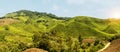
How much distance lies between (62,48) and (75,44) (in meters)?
6.64

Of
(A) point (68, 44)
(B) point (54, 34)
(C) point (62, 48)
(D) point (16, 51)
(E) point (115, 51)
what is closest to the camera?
(E) point (115, 51)

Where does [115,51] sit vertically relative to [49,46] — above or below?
above

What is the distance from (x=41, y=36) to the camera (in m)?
151

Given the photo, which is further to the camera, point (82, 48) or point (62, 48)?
point (82, 48)

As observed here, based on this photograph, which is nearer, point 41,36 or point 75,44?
point 75,44

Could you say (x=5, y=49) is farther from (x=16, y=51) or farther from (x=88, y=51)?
(x=88, y=51)

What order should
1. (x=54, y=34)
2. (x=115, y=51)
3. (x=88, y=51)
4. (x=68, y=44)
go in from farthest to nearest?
(x=54, y=34)
(x=68, y=44)
(x=88, y=51)
(x=115, y=51)

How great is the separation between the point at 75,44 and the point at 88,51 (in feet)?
38.9

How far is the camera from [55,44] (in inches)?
5079

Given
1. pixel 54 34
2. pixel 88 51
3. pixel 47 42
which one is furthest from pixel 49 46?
pixel 54 34

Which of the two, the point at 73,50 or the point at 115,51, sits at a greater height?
the point at 115,51

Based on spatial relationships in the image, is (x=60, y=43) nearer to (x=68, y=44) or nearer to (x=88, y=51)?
(x=68, y=44)

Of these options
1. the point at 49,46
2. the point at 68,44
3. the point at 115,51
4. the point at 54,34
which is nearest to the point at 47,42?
the point at 49,46

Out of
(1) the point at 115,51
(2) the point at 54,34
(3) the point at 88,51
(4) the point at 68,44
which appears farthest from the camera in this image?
(2) the point at 54,34
